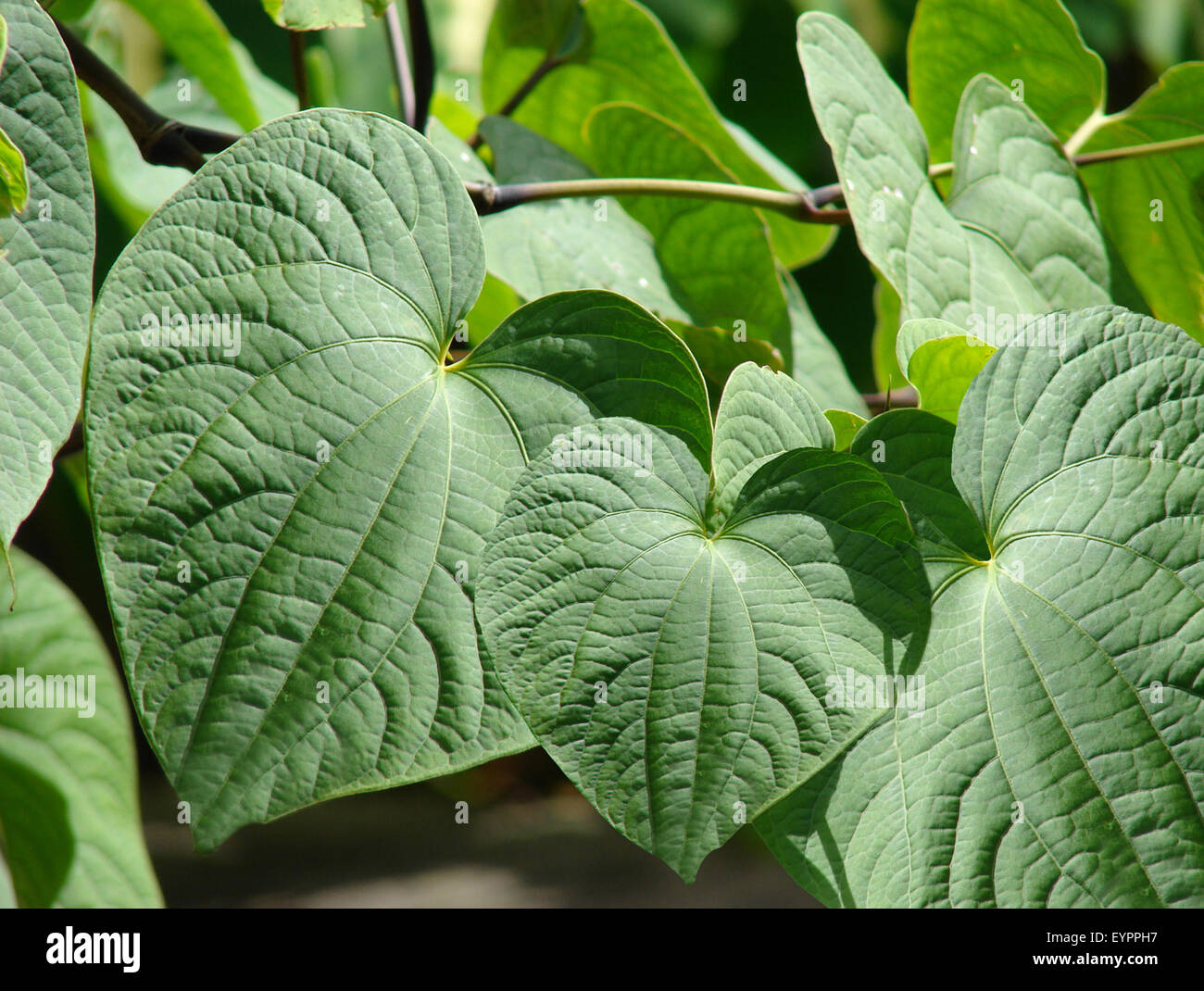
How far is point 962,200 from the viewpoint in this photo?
0.55m

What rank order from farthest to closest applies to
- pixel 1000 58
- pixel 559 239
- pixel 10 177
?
pixel 1000 58 → pixel 559 239 → pixel 10 177

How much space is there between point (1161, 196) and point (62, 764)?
2.52 ft

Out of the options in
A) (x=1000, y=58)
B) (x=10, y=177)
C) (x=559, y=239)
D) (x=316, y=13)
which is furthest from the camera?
(x=1000, y=58)

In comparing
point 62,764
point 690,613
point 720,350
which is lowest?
point 62,764

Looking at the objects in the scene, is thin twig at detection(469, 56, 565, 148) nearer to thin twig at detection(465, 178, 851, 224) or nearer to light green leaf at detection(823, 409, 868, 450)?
thin twig at detection(465, 178, 851, 224)

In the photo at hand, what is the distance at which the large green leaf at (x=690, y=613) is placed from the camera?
32 centimetres

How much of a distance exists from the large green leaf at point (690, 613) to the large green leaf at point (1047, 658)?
4 centimetres

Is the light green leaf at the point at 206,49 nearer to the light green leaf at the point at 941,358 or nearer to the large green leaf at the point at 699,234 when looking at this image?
the large green leaf at the point at 699,234

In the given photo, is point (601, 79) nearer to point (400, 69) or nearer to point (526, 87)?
point (526, 87)

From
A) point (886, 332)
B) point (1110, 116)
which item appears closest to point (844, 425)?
point (886, 332)

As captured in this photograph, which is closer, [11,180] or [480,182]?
[11,180]

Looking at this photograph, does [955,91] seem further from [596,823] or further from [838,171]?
[596,823]

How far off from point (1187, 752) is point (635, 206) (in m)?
0.43

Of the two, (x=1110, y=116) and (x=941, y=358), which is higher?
(x=1110, y=116)
